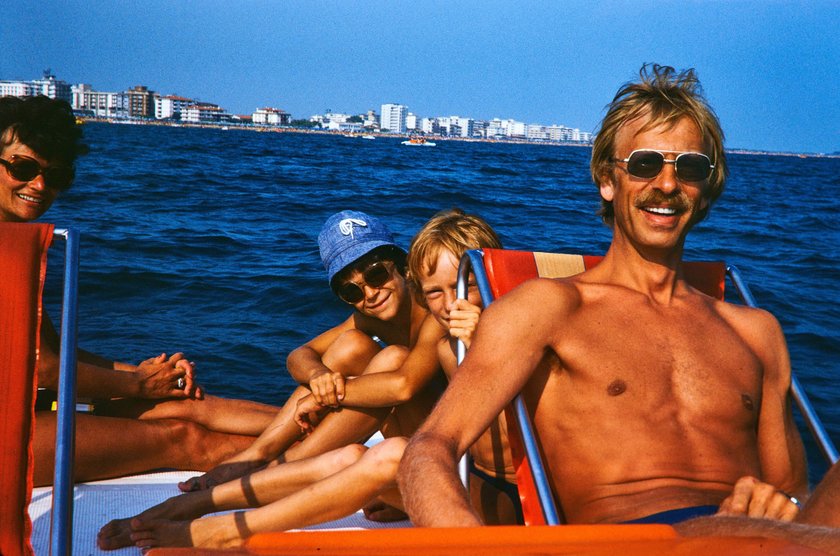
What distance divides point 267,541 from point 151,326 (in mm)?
6852

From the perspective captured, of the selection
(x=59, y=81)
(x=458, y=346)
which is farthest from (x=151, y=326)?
(x=59, y=81)

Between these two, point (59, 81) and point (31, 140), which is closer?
point (31, 140)

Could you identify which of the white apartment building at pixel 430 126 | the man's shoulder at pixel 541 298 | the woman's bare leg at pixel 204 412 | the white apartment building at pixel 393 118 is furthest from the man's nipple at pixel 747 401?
the white apartment building at pixel 393 118

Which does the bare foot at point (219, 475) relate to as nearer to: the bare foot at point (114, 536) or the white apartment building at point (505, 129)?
the bare foot at point (114, 536)

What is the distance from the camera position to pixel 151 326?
25.2 ft

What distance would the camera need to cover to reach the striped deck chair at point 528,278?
7.34 feet

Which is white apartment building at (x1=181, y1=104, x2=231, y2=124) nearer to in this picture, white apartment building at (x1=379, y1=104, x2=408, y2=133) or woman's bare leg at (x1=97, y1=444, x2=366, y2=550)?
white apartment building at (x1=379, y1=104, x2=408, y2=133)

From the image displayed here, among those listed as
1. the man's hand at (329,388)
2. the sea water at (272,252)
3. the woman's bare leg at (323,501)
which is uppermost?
the man's hand at (329,388)

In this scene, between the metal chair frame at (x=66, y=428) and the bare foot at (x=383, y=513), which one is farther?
the bare foot at (x=383, y=513)

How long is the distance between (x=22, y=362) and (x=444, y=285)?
4.45ft

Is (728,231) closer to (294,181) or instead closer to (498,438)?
(294,181)

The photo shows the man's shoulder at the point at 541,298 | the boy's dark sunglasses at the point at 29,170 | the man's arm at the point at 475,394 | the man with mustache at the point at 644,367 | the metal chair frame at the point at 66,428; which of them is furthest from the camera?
the boy's dark sunglasses at the point at 29,170

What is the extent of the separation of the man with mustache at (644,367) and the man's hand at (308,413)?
1014mm

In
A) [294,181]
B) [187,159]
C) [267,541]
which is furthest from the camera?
[187,159]
